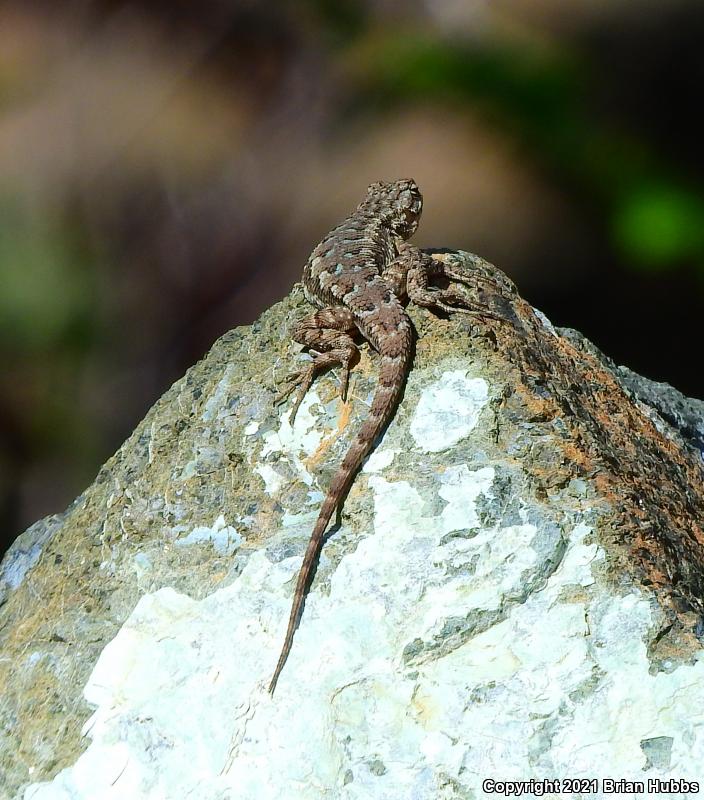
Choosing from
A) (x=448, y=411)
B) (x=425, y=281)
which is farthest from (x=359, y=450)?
(x=425, y=281)

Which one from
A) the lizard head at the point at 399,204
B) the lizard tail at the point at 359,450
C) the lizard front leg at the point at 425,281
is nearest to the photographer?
the lizard tail at the point at 359,450

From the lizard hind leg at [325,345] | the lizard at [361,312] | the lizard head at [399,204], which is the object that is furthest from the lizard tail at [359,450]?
the lizard head at [399,204]

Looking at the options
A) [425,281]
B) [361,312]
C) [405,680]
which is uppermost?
[425,281]

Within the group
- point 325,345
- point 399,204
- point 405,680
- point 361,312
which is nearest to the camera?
point 405,680

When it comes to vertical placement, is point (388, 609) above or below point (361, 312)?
below

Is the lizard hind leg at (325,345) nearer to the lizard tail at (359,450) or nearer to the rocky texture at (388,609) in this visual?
the rocky texture at (388,609)

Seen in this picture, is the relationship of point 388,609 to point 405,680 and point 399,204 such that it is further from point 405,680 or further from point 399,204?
point 399,204
